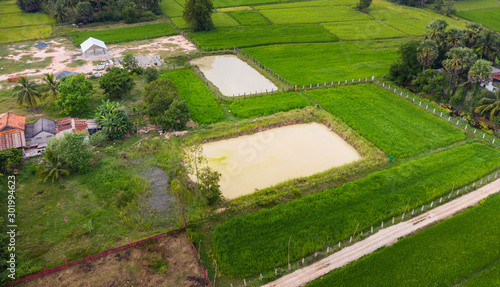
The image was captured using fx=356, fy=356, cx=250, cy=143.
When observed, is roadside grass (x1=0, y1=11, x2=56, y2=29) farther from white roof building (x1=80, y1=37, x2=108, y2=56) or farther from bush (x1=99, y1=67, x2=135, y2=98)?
bush (x1=99, y1=67, x2=135, y2=98)

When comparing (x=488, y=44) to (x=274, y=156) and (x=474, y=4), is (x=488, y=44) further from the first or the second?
(x=474, y=4)

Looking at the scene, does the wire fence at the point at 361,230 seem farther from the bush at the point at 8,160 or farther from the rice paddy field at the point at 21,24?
the rice paddy field at the point at 21,24

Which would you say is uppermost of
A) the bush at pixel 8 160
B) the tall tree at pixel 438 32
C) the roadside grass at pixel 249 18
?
the tall tree at pixel 438 32

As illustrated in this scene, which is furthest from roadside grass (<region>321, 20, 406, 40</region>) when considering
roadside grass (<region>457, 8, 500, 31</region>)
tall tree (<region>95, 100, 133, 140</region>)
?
tall tree (<region>95, 100, 133, 140</region>)

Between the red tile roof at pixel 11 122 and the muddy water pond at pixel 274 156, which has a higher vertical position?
the red tile roof at pixel 11 122

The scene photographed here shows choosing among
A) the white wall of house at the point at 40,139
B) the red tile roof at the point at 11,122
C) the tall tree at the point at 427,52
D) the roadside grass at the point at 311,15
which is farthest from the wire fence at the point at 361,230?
the roadside grass at the point at 311,15

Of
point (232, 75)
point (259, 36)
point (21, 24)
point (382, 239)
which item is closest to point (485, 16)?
point (259, 36)

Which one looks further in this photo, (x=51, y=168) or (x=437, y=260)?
(x=51, y=168)

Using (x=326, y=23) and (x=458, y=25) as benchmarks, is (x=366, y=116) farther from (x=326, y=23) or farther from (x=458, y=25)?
(x=458, y=25)
